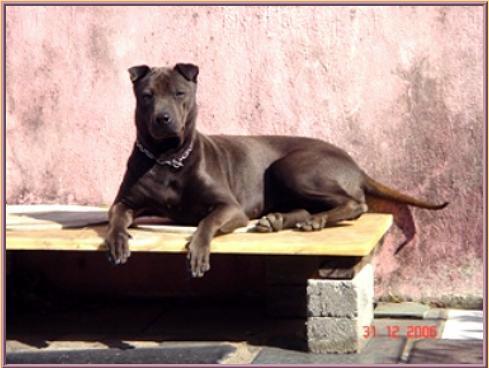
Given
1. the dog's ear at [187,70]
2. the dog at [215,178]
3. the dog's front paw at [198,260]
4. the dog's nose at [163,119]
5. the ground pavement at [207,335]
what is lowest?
the ground pavement at [207,335]

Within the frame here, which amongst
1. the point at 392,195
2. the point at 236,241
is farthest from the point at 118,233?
the point at 392,195

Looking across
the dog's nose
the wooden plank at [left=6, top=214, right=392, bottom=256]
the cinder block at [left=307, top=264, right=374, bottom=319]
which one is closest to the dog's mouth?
the dog's nose

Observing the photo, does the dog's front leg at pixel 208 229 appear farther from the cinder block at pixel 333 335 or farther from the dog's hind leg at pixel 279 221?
the cinder block at pixel 333 335

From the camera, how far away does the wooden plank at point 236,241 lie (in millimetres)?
5230

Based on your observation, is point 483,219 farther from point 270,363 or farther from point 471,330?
point 270,363

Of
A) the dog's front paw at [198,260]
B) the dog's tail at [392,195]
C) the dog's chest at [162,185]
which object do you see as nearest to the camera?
the dog's front paw at [198,260]

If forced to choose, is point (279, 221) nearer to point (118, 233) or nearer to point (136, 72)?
point (118, 233)

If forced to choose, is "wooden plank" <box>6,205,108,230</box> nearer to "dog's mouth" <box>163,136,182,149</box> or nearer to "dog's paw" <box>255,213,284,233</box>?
"dog's mouth" <box>163,136,182,149</box>

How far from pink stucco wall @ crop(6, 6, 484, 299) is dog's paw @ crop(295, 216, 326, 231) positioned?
843 mm

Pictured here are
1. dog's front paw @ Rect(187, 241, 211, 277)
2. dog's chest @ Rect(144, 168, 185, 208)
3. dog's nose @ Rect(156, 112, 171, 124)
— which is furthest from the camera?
dog's chest @ Rect(144, 168, 185, 208)

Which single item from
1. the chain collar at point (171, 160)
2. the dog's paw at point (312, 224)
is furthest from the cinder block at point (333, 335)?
the chain collar at point (171, 160)

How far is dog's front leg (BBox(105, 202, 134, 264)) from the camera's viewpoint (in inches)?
209

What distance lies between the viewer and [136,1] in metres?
6.50

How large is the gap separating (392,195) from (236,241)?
Answer: 1401mm
